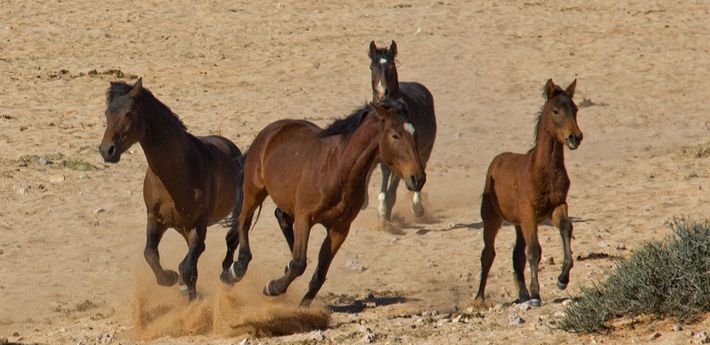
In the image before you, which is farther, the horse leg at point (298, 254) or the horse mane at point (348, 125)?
the horse mane at point (348, 125)

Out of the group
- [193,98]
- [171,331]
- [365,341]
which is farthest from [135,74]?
[365,341]

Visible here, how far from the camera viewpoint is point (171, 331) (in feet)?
34.6

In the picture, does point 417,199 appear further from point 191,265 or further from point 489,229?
point 191,265

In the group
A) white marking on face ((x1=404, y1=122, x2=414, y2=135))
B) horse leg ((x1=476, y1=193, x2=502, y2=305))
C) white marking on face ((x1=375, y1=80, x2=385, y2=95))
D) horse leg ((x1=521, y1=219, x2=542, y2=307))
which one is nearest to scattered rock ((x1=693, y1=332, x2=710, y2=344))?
horse leg ((x1=521, y1=219, x2=542, y2=307))

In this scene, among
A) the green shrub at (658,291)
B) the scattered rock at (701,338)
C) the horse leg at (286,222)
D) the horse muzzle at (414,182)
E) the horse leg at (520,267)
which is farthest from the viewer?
the horse leg at (286,222)

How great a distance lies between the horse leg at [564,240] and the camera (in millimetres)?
10461

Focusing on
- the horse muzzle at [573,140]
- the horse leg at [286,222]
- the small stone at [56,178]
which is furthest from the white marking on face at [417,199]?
the horse muzzle at [573,140]

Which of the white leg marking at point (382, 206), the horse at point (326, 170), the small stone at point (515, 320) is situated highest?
the horse at point (326, 170)

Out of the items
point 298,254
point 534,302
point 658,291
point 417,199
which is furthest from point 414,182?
point 417,199

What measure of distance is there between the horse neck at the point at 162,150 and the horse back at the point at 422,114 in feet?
16.1

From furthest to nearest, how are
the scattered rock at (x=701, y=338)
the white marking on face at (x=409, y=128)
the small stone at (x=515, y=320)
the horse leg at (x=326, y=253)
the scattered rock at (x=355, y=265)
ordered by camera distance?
the scattered rock at (x=355, y=265) < the horse leg at (x=326, y=253) < the white marking on face at (x=409, y=128) < the small stone at (x=515, y=320) < the scattered rock at (x=701, y=338)

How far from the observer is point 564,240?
10516mm

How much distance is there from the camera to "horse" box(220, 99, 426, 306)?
9.97 m

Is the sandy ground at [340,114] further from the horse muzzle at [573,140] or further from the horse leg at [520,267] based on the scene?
the horse muzzle at [573,140]
